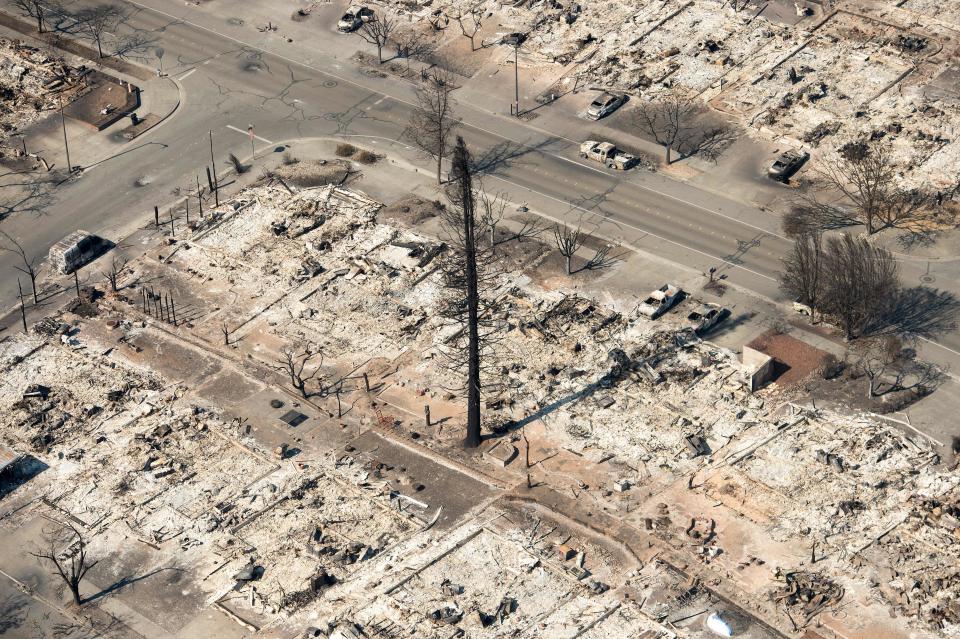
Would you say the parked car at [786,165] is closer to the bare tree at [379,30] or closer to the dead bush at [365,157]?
the dead bush at [365,157]

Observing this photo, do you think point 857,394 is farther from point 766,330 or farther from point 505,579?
point 505,579

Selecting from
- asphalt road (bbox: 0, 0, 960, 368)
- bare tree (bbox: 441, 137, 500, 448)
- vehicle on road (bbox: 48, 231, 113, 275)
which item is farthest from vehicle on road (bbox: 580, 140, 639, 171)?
vehicle on road (bbox: 48, 231, 113, 275)

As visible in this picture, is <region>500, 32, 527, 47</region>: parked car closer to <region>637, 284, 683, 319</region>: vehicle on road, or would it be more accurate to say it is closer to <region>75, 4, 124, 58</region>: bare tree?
<region>75, 4, 124, 58</region>: bare tree

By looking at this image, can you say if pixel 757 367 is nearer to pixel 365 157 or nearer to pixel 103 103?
pixel 365 157

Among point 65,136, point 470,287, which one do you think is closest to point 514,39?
point 65,136

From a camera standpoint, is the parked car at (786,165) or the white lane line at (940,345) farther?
the parked car at (786,165)

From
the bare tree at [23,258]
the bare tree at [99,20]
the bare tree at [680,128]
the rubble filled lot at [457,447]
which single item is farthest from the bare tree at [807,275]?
the bare tree at [99,20]
